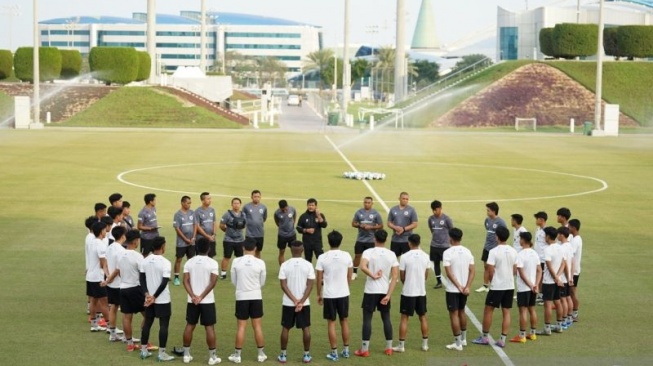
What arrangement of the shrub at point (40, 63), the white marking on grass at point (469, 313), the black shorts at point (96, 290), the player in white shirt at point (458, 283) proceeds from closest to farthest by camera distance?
the white marking on grass at point (469, 313) < the player in white shirt at point (458, 283) < the black shorts at point (96, 290) < the shrub at point (40, 63)

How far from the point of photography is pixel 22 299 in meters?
20.6

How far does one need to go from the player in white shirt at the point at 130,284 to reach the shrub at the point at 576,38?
85413mm

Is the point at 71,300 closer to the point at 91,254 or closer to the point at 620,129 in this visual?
the point at 91,254

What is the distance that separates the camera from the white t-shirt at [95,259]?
18.3m

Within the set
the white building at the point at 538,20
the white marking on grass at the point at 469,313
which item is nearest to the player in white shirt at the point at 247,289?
the white marking on grass at the point at 469,313

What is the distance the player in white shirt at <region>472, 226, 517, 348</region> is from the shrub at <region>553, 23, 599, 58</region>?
83407 mm

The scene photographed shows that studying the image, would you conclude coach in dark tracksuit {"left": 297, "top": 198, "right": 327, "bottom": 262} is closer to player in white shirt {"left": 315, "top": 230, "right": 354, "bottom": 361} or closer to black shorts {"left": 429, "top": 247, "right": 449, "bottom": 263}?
black shorts {"left": 429, "top": 247, "right": 449, "bottom": 263}

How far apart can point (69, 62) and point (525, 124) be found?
4226 centimetres

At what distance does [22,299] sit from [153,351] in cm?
471

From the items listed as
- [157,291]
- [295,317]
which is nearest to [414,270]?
[295,317]

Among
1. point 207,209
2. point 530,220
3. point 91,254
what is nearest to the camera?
point 91,254

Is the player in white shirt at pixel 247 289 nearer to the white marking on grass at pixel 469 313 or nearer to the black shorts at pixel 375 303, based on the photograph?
the black shorts at pixel 375 303

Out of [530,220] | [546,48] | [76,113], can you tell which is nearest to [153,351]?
[530,220]

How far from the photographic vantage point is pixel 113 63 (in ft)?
311
